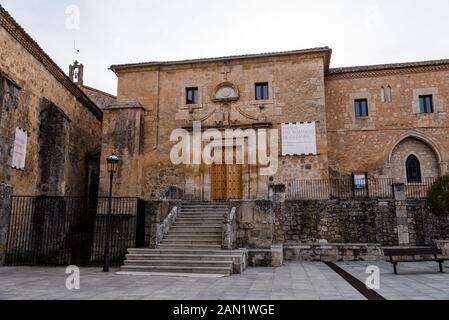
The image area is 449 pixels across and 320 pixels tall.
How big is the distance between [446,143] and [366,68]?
213 inches

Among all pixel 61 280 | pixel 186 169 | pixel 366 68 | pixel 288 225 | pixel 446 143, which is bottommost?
pixel 61 280

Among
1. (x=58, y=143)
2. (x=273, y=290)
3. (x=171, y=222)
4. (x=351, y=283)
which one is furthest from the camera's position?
(x=58, y=143)

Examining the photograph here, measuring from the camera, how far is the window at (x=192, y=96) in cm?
1917

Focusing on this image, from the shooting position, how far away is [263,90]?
18625 millimetres

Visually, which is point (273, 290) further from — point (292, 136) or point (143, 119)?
point (143, 119)

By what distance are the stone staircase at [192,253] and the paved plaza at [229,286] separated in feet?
2.15

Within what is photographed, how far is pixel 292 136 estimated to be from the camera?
17.5 meters

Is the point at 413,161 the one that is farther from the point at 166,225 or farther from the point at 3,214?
the point at 3,214

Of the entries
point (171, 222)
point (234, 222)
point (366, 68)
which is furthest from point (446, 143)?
point (171, 222)

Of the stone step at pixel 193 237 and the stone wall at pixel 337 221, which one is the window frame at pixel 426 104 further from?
the stone step at pixel 193 237

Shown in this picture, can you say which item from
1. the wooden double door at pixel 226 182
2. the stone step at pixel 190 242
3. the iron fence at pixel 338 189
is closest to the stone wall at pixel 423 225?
the iron fence at pixel 338 189

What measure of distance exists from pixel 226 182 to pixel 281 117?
4.17 m

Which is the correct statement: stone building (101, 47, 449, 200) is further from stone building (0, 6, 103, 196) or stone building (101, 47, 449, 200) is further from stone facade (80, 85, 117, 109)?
stone facade (80, 85, 117, 109)

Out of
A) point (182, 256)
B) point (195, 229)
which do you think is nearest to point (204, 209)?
point (195, 229)
